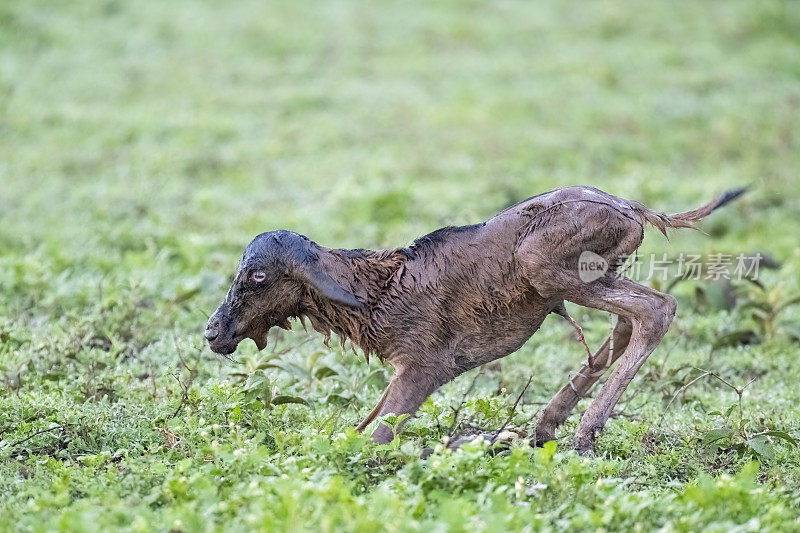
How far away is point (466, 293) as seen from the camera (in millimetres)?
5426

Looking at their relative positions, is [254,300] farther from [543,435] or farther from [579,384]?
[579,384]

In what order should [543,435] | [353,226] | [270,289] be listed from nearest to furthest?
[270,289] < [543,435] < [353,226]

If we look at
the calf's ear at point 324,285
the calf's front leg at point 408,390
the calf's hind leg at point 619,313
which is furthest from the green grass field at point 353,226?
the calf's ear at point 324,285

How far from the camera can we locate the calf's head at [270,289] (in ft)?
17.5

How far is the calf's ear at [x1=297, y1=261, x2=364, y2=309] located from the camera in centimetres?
526

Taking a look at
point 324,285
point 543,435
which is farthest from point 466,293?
point 543,435

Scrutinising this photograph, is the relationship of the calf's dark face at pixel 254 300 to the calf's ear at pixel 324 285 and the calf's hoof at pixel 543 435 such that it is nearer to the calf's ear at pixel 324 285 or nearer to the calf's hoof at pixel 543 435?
the calf's ear at pixel 324 285

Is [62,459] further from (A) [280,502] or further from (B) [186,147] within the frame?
(B) [186,147]

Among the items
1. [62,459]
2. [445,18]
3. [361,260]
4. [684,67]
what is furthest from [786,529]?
[445,18]

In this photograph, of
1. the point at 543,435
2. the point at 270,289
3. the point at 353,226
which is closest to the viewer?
the point at 270,289

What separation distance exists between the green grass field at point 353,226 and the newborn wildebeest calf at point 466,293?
0.26 metres

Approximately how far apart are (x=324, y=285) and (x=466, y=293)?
74cm

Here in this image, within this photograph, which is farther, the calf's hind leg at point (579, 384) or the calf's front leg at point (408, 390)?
the calf's hind leg at point (579, 384)

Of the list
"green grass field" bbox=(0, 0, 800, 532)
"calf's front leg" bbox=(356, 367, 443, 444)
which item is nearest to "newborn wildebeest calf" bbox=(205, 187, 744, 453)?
"calf's front leg" bbox=(356, 367, 443, 444)
